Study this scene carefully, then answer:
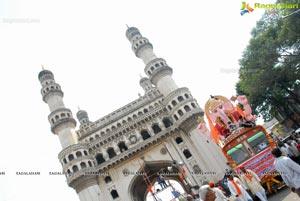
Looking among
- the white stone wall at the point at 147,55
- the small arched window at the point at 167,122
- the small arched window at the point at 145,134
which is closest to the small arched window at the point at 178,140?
the small arched window at the point at 167,122

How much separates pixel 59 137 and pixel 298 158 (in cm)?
3123

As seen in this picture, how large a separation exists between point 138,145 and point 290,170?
2872 cm

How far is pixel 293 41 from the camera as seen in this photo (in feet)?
78.0

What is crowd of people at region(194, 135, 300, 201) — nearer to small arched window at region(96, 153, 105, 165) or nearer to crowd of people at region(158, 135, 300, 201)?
crowd of people at region(158, 135, 300, 201)

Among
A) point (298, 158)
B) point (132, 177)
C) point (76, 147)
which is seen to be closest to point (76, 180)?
point (76, 147)

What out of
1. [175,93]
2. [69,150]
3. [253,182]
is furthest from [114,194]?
[253,182]

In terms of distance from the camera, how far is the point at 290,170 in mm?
7223

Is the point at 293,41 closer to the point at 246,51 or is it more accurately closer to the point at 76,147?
the point at 246,51

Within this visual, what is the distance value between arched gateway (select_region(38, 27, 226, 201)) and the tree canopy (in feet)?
28.7

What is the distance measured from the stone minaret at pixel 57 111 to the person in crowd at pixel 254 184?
28.3m

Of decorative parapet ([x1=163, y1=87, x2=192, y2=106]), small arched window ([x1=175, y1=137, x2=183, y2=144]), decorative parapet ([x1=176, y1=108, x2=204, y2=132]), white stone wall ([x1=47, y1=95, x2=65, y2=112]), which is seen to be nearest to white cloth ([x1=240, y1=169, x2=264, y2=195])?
decorative parapet ([x1=176, y1=108, x2=204, y2=132])

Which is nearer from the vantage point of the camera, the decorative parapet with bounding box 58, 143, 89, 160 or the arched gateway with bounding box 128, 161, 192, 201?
the arched gateway with bounding box 128, 161, 192, 201

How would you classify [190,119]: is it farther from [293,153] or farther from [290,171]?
[290,171]

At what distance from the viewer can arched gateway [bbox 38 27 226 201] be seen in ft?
109
